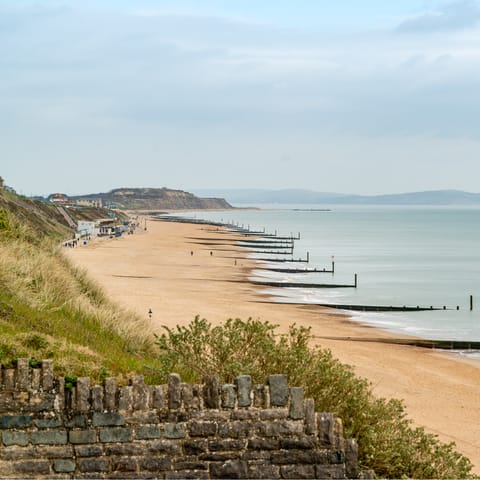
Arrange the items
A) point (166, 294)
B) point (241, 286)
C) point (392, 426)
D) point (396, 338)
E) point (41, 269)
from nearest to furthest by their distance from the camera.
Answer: point (392, 426) < point (41, 269) < point (396, 338) < point (166, 294) < point (241, 286)

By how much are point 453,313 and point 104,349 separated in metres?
39.2

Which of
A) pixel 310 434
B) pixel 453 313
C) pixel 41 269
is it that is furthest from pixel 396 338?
pixel 310 434

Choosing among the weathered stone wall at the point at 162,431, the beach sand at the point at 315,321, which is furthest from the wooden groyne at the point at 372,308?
the weathered stone wall at the point at 162,431

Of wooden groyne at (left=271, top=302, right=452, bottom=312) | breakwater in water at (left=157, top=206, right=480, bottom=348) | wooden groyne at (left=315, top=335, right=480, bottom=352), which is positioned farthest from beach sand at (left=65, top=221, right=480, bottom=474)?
breakwater in water at (left=157, top=206, right=480, bottom=348)

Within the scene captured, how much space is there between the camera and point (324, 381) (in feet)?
34.8

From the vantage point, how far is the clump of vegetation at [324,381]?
392 inches

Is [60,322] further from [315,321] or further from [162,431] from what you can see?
[315,321]

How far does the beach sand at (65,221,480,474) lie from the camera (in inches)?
885

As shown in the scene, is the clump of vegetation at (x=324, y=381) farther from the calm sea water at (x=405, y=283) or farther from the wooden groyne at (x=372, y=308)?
the wooden groyne at (x=372, y=308)

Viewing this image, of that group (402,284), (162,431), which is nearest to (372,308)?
(402,284)

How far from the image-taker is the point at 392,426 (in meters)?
10.8

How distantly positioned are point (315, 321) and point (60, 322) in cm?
2716

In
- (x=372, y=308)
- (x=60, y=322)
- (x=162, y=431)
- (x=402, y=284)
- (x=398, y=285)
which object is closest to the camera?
(x=162, y=431)

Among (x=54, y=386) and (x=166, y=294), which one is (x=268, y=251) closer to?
(x=166, y=294)
